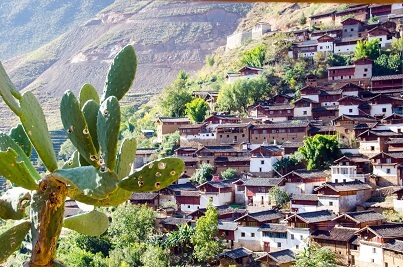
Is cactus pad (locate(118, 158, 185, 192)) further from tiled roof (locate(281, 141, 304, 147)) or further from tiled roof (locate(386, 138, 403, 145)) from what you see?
tiled roof (locate(281, 141, 304, 147))

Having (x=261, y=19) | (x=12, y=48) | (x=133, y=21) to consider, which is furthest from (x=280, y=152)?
(x=12, y=48)

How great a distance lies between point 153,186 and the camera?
→ 1263 mm

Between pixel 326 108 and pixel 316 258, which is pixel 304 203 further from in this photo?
pixel 326 108

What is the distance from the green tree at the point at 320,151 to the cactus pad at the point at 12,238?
12.0 m

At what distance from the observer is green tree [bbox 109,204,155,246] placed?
11.4m

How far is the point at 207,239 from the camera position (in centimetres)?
1080

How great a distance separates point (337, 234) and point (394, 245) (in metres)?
1.04

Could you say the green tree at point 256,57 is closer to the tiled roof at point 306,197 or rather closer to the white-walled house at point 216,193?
the white-walled house at point 216,193

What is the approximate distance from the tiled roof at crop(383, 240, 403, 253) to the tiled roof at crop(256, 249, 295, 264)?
1413 millimetres

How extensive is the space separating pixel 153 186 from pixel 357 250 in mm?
9430

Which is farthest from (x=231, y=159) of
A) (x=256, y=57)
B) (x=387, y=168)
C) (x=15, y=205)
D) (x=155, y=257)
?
(x=15, y=205)

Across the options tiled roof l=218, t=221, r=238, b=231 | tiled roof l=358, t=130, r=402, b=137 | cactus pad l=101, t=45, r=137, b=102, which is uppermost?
cactus pad l=101, t=45, r=137, b=102

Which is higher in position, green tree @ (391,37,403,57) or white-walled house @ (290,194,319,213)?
green tree @ (391,37,403,57)

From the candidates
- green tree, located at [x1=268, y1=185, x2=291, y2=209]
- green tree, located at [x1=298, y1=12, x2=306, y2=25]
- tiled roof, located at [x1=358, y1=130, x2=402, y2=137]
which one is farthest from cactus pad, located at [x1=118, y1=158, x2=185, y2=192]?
green tree, located at [x1=298, y1=12, x2=306, y2=25]
